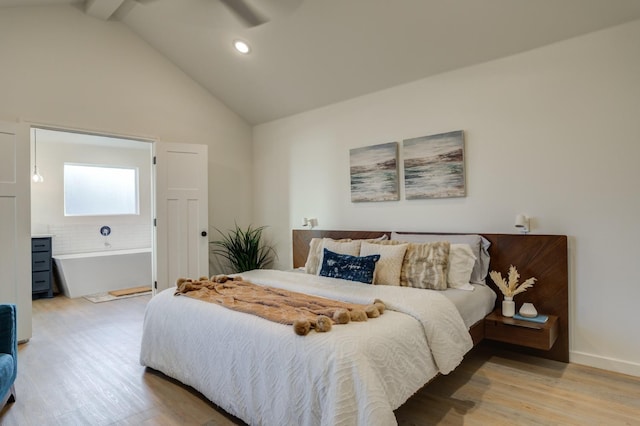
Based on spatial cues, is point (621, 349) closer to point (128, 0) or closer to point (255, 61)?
point (255, 61)

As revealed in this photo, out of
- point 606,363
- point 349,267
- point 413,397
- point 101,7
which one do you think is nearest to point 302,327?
point 413,397

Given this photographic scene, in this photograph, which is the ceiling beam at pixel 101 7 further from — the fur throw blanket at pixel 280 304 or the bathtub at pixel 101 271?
the bathtub at pixel 101 271

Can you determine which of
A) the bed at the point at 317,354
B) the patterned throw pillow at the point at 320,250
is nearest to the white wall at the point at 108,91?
the patterned throw pillow at the point at 320,250

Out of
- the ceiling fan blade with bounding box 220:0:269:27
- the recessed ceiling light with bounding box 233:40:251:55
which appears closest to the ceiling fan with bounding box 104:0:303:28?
the ceiling fan blade with bounding box 220:0:269:27

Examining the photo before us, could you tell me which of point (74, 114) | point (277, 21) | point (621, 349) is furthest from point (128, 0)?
point (621, 349)

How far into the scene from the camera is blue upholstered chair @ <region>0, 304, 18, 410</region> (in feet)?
6.90

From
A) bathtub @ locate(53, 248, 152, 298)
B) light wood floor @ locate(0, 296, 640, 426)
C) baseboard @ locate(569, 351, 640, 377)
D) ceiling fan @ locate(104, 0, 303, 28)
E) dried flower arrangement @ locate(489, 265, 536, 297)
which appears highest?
ceiling fan @ locate(104, 0, 303, 28)

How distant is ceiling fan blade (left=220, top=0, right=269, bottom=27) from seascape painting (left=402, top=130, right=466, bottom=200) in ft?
6.14

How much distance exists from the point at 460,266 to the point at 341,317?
1.46 metres

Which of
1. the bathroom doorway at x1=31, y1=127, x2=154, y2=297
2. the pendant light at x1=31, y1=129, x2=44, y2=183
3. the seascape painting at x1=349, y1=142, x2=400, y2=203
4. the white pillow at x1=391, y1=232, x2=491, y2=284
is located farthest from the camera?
the bathroom doorway at x1=31, y1=127, x2=154, y2=297

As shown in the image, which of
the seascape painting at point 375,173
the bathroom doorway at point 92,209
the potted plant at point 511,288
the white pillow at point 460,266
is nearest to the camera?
the potted plant at point 511,288

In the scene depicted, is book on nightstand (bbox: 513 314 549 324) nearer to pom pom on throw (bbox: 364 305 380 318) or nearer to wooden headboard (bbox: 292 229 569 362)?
wooden headboard (bbox: 292 229 569 362)

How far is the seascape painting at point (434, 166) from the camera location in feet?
11.0

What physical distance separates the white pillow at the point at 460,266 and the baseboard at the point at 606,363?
963 mm
